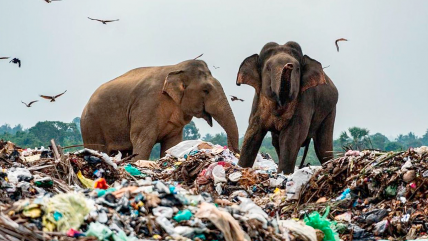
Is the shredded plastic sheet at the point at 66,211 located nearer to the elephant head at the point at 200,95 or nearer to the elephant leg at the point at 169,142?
the elephant head at the point at 200,95

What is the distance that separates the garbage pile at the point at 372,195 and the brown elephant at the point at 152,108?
23.5 feet

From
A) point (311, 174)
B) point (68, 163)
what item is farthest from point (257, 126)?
point (68, 163)

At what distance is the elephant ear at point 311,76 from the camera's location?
14266 mm

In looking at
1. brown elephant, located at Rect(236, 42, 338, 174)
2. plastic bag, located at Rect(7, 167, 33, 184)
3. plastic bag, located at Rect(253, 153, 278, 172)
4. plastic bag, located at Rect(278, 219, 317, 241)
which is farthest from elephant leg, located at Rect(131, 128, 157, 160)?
plastic bag, located at Rect(278, 219, 317, 241)

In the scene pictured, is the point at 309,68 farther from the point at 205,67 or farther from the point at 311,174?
the point at 205,67

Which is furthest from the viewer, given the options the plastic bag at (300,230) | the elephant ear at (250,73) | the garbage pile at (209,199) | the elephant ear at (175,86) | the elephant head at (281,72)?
the elephant ear at (175,86)

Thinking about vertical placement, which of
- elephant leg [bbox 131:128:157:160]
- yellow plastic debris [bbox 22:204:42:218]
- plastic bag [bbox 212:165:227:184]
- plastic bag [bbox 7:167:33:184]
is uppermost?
yellow plastic debris [bbox 22:204:42:218]

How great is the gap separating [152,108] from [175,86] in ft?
2.51

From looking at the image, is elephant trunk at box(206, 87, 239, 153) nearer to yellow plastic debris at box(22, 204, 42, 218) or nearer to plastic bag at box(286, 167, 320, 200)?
plastic bag at box(286, 167, 320, 200)

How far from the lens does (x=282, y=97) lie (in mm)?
13750

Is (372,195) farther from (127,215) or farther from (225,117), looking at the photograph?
(225,117)

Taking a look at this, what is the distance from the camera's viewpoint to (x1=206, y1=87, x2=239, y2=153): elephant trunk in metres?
18.1

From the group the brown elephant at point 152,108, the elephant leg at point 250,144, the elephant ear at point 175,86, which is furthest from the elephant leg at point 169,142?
the elephant leg at point 250,144

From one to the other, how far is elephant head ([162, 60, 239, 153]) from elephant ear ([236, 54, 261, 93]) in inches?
143
